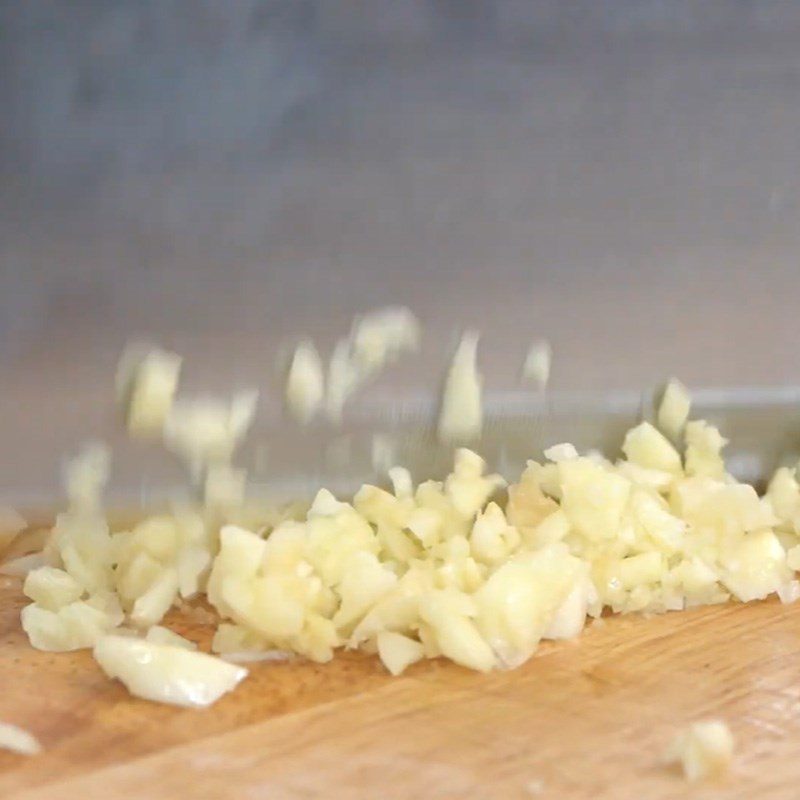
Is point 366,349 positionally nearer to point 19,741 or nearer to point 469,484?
point 469,484

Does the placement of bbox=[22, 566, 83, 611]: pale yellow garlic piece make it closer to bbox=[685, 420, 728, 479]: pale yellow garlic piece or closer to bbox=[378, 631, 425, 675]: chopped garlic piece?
bbox=[378, 631, 425, 675]: chopped garlic piece

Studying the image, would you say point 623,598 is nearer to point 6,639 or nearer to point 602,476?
point 602,476

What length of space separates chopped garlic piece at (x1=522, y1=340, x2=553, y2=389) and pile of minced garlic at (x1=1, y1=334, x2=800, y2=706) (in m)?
0.06

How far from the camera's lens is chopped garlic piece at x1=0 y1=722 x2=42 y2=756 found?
68cm

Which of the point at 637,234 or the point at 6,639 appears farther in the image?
the point at 637,234

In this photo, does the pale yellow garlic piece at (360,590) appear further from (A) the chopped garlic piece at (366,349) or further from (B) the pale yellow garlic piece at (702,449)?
(B) the pale yellow garlic piece at (702,449)

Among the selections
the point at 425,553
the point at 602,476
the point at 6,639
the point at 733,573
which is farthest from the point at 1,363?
the point at 733,573

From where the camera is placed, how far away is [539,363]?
0.99 meters

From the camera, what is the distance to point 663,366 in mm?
1024

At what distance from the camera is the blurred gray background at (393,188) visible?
0.83 meters

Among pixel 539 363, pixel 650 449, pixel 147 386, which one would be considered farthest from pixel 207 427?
pixel 650 449

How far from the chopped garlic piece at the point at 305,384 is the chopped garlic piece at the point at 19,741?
338 mm

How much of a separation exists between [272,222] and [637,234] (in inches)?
12.2

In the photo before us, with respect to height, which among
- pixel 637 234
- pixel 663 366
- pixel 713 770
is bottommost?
pixel 713 770
